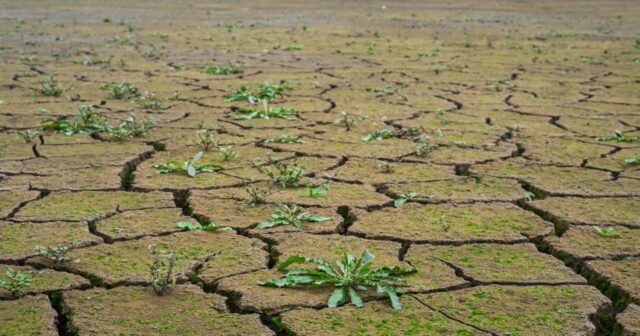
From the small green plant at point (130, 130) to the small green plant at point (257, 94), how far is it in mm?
1181

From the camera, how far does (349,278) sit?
2475 millimetres

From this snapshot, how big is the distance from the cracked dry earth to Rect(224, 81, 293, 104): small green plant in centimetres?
11

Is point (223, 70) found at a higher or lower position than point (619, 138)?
lower

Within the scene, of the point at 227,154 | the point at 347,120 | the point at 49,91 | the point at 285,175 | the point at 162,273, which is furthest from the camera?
the point at 49,91

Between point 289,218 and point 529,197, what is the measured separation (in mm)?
→ 1003

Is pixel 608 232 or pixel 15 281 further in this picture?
pixel 608 232

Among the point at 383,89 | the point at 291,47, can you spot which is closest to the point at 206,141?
the point at 383,89

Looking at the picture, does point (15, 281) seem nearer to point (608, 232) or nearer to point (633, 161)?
point (608, 232)

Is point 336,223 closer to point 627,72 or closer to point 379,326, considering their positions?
point 379,326

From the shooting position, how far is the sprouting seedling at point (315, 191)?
136 inches

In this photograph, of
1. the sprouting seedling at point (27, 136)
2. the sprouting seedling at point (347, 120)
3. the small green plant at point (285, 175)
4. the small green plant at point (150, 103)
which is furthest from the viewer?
the small green plant at point (150, 103)

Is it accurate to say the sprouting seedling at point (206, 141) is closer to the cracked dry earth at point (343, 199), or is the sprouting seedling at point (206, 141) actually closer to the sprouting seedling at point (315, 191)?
the cracked dry earth at point (343, 199)

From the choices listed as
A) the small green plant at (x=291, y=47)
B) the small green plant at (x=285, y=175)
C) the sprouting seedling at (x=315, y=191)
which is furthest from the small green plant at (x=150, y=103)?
the small green plant at (x=291, y=47)

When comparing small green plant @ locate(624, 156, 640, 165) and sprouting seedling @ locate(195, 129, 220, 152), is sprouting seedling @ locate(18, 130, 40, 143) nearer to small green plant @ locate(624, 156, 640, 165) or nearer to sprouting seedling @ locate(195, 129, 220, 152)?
sprouting seedling @ locate(195, 129, 220, 152)
